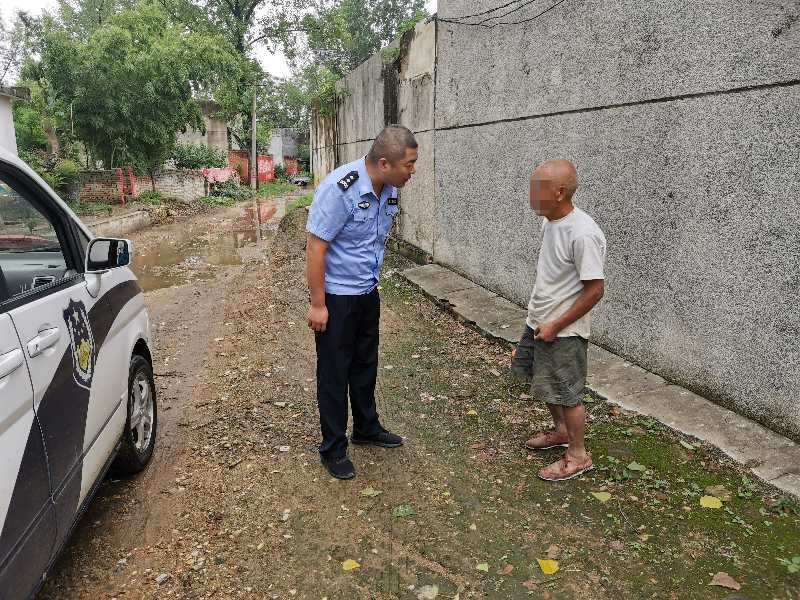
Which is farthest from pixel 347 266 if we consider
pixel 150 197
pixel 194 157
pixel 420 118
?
pixel 194 157

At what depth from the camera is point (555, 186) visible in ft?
9.29

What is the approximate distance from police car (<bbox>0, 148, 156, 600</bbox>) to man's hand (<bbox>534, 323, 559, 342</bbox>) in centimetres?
219

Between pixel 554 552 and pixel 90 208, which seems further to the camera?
pixel 90 208

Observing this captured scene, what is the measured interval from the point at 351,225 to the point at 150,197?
1825 centimetres

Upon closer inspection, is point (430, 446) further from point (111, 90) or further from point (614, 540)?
point (111, 90)

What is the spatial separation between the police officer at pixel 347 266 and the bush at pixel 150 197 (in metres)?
17.5

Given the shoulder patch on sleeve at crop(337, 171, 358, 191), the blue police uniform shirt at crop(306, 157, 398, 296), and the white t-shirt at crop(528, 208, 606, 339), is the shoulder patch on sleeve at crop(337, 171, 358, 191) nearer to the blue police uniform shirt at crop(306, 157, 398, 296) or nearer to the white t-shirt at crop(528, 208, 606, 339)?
the blue police uniform shirt at crop(306, 157, 398, 296)

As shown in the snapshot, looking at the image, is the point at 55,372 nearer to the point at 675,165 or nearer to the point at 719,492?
the point at 719,492

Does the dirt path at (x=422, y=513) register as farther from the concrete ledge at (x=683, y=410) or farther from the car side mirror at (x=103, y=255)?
the car side mirror at (x=103, y=255)

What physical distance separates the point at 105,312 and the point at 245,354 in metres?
2.77

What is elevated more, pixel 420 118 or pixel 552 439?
pixel 420 118

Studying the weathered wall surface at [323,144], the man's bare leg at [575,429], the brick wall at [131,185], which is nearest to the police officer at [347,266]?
the man's bare leg at [575,429]

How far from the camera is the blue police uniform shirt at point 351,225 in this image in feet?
9.84

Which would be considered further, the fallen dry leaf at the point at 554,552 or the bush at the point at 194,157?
the bush at the point at 194,157
